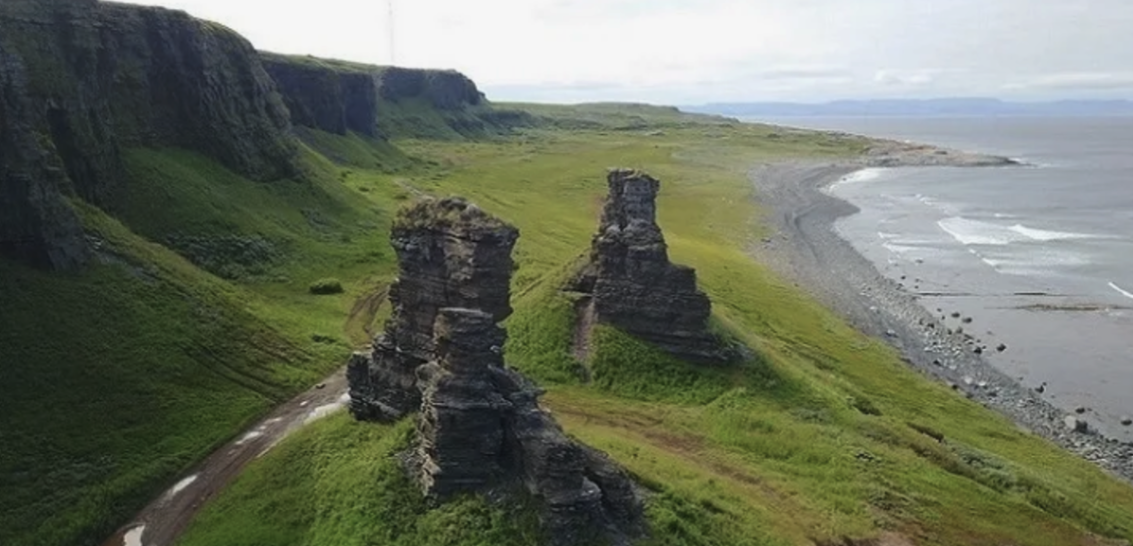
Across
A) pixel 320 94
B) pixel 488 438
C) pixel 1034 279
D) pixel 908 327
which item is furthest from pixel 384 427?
pixel 320 94

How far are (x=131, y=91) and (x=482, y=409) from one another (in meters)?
64.6

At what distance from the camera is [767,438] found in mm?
57625

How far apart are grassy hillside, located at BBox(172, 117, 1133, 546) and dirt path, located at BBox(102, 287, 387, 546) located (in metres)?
1.62

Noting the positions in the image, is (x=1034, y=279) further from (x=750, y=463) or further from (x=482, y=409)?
(x=482, y=409)

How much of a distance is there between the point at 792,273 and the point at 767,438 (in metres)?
63.8

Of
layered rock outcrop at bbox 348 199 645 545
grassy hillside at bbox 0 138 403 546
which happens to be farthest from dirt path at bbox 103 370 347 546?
layered rock outcrop at bbox 348 199 645 545

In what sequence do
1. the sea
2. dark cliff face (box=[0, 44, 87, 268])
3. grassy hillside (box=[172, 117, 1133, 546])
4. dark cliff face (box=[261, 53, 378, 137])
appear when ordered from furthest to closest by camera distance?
dark cliff face (box=[261, 53, 378, 137]), the sea, dark cliff face (box=[0, 44, 87, 268]), grassy hillside (box=[172, 117, 1133, 546])

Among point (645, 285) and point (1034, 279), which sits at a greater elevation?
point (645, 285)

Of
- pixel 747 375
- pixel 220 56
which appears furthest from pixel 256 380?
pixel 220 56

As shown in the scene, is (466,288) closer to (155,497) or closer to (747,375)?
(155,497)

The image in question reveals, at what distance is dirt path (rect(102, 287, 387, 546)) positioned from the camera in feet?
155

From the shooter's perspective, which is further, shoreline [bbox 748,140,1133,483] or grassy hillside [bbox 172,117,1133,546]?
shoreline [bbox 748,140,1133,483]

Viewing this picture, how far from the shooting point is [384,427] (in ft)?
159

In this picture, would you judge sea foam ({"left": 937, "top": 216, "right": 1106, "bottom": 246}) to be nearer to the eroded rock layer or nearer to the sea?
the sea
